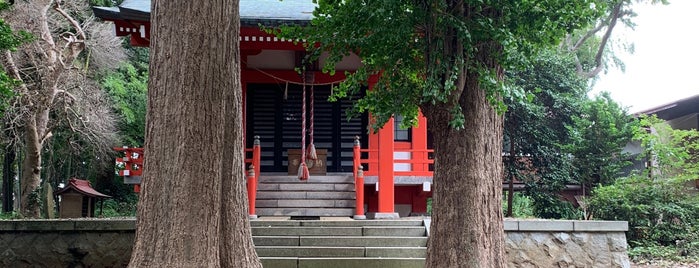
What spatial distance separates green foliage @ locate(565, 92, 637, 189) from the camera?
12.0 m

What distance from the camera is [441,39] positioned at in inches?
216

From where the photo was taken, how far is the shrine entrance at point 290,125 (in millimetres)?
12570

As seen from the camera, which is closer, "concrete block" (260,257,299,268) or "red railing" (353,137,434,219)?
"concrete block" (260,257,299,268)

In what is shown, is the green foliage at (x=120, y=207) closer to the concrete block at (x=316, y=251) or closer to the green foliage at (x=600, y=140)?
the concrete block at (x=316, y=251)

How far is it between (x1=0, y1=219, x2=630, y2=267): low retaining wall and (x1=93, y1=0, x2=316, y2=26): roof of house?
11.0 ft

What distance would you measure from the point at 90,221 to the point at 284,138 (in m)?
5.36

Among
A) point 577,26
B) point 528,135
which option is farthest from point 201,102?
point 528,135

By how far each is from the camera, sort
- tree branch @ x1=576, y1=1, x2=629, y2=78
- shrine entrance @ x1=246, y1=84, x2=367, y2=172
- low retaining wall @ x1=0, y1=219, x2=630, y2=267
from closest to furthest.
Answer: low retaining wall @ x1=0, y1=219, x2=630, y2=267, shrine entrance @ x1=246, y1=84, x2=367, y2=172, tree branch @ x1=576, y1=1, x2=629, y2=78

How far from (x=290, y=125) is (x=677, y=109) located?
9.68m

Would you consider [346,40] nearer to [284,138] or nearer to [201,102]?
[201,102]

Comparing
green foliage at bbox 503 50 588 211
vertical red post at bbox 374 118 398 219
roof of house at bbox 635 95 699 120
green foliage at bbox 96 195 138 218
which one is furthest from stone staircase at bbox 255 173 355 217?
green foliage at bbox 96 195 138 218

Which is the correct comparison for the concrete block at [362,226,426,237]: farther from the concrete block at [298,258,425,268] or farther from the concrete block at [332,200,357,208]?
the concrete block at [332,200,357,208]

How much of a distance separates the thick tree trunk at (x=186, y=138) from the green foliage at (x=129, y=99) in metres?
12.4

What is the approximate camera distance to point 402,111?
234 inches
